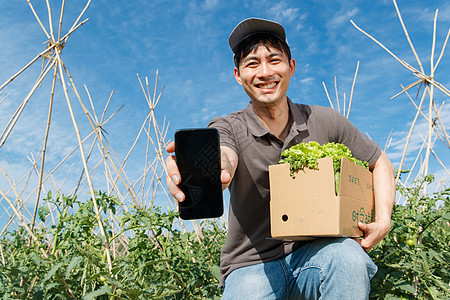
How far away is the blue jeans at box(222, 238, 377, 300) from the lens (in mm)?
1226

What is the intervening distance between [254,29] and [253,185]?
2.28ft

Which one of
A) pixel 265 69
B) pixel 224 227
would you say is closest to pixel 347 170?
pixel 265 69

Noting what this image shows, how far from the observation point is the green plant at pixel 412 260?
1.88 metres

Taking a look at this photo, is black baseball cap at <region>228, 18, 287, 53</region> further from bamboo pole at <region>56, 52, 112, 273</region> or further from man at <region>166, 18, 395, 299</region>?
bamboo pole at <region>56, 52, 112, 273</region>

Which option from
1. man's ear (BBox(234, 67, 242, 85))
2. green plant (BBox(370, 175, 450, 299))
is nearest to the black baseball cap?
man's ear (BBox(234, 67, 242, 85))

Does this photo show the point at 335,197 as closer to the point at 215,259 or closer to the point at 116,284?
the point at 116,284

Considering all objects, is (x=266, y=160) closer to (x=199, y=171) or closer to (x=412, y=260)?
(x=199, y=171)

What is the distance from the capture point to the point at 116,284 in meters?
1.49

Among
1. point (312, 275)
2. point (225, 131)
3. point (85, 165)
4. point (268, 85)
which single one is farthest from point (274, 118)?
point (85, 165)

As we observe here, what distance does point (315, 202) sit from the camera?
4.55 feet

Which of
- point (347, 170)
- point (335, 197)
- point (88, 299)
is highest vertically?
point (347, 170)

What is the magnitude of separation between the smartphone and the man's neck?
2.38ft

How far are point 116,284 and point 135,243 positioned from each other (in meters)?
0.37

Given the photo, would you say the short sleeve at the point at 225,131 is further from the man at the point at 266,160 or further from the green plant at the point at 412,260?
the green plant at the point at 412,260
